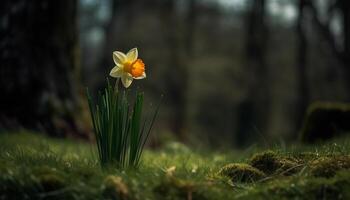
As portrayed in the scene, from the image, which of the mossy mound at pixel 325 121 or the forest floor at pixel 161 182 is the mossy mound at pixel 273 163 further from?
the mossy mound at pixel 325 121

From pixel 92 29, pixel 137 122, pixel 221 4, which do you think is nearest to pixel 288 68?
pixel 221 4

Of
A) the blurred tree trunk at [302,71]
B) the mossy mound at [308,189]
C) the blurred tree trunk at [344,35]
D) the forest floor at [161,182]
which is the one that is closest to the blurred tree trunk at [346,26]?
the blurred tree trunk at [344,35]

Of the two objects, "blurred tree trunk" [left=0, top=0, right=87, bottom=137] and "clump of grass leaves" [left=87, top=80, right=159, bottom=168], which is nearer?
"clump of grass leaves" [left=87, top=80, right=159, bottom=168]

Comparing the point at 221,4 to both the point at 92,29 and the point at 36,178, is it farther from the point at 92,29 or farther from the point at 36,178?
the point at 36,178

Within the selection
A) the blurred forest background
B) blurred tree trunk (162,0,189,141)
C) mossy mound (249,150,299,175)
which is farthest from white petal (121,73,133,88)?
blurred tree trunk (162,0,189,141)

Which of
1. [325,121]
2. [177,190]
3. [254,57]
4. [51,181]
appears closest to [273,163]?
[177,190]

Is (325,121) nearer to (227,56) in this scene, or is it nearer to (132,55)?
(132,55)

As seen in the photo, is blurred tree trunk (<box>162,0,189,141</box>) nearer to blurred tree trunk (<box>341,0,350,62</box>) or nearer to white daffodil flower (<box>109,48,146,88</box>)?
blurred tree trunk (<box>341,0,350,62</box>)
